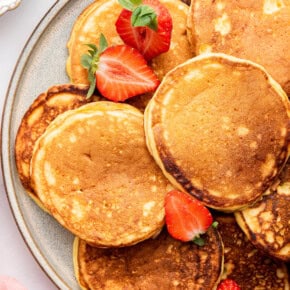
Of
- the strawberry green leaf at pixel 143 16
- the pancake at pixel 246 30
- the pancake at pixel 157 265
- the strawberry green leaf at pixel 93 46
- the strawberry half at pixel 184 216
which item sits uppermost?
Result: the strawberry green leaf at pixel 143 16

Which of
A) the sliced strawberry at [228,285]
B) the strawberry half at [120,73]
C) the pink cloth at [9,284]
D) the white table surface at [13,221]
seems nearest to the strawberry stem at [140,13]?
the strawberry half at [120,73]

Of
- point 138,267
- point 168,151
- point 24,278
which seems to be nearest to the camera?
point 168,151

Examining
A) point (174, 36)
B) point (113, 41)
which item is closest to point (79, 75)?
point (113, 41)

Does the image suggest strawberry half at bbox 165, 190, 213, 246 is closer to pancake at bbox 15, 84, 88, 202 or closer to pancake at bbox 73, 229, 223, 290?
pancake at bbox 73, 229, 223, 290

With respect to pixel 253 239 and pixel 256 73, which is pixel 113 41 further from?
pixel 253 239

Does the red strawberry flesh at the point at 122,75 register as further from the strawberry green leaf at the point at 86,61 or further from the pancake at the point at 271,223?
the pancake at the point at 271,223

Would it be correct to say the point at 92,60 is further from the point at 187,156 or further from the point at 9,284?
the point at 9,284

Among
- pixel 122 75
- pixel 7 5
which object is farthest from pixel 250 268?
pixel 7 5
